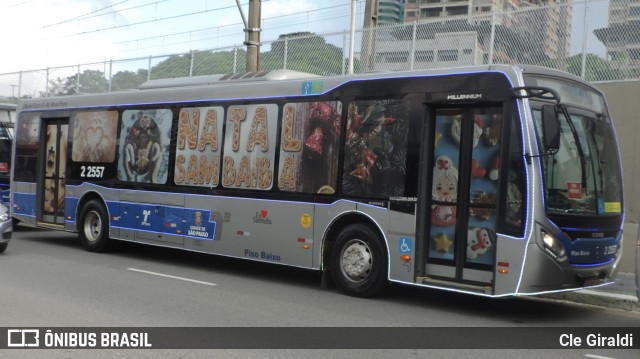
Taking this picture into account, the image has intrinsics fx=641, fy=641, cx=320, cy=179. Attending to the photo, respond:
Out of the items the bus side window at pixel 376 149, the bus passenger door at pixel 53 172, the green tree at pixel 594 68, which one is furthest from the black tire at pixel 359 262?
the bus passenger door at pixel 53 172

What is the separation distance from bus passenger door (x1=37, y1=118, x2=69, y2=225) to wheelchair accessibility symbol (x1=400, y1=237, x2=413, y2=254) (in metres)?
8.73

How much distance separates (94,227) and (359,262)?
6861mm

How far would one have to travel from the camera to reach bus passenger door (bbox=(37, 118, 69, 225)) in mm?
14250

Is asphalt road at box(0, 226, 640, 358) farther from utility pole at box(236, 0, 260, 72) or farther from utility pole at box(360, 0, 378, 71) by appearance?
utility pole at box(360, 0, 378, 71)

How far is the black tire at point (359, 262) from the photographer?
8844mm

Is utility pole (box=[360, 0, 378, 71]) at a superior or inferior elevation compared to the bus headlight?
superior

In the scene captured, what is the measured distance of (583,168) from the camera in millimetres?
7957

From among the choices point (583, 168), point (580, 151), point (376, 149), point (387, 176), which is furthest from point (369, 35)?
point (583, 168)

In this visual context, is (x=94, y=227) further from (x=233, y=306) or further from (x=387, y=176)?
(x=387, y=176)

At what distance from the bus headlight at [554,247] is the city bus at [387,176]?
0.02 meters

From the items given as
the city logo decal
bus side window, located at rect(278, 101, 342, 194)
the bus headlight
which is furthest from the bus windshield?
the city logo decal

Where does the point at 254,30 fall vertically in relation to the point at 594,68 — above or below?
above

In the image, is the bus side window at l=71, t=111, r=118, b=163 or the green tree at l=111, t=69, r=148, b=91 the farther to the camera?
the green tree at l=111, t=69, r=148, b=91

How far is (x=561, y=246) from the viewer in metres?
7.59
